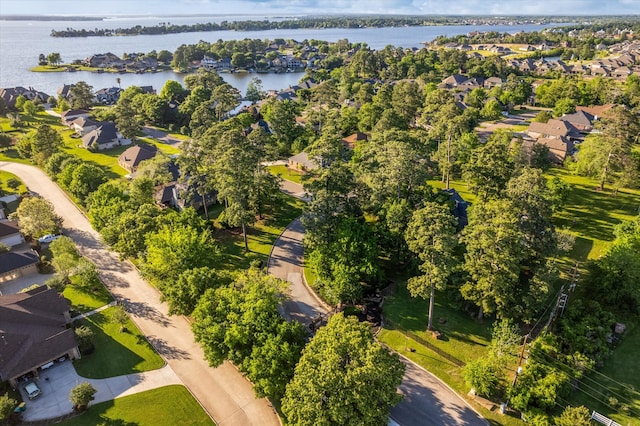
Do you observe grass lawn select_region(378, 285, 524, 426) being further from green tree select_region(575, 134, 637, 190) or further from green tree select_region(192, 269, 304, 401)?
green tree select_region(575, 134, 637, 190)

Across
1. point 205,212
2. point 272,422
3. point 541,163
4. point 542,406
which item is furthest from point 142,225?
point 541,163

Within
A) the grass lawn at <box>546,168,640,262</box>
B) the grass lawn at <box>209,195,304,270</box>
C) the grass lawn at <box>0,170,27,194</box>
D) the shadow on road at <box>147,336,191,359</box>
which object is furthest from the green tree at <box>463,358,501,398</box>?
the grass lawn at <box>0,170,27,194</box>

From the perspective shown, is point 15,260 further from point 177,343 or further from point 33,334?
point 177,343

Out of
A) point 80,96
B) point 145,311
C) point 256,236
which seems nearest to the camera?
point 145,311

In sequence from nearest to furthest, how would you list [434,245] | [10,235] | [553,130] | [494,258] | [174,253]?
[434,245] < [494,258] < [174,253] < [10,235] < [553,130]

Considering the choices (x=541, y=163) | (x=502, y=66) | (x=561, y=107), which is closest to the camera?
(x=541, y=163)

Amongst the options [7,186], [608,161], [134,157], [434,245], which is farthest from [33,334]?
[608,161]

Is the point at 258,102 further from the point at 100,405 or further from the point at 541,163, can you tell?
the point at 100,405
